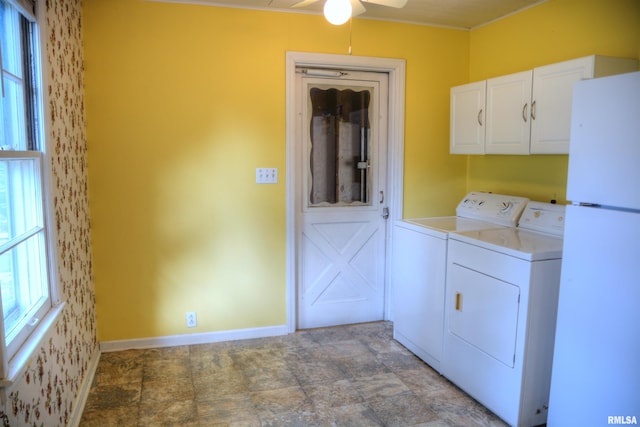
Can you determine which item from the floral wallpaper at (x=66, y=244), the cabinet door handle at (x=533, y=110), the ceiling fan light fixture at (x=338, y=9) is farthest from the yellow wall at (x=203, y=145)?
the ceiling fan light fixture at (x=338, y=9)

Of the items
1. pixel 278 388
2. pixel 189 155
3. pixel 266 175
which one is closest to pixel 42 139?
pixel 189 155

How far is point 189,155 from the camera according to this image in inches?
129

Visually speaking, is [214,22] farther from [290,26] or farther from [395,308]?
[395,308]

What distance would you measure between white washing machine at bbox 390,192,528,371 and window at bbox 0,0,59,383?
2.17 m

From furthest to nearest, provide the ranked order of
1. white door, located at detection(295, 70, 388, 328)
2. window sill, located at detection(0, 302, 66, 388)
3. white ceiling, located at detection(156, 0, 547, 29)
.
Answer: white door, located at detection(295, 70, 388, 328) < white ceiling, located at detection(156, 0, 547, 29) < window sill, located at detection(0, 302, 66, 388)

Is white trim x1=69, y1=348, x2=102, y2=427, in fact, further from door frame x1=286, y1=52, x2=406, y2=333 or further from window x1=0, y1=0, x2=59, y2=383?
door frame x1=286, y1=52, x2=406, y2=333

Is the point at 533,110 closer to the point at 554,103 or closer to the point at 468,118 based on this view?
the point at 554,103

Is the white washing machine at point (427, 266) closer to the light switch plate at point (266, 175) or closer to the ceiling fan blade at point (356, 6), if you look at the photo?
the light switch plate at point (266, 175)

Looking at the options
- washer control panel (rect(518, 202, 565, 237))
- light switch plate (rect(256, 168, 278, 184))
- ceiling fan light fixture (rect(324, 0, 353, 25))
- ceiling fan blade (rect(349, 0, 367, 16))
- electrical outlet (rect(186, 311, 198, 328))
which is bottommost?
electrical outlet (rect(186, 311, 198, 328))

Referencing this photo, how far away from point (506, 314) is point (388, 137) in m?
1.88

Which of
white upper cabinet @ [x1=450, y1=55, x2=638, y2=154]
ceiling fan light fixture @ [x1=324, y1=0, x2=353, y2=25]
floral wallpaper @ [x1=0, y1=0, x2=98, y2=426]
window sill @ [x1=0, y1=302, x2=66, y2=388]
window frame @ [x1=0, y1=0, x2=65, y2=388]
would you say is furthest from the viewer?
white upper cabinet @ [x1=450, y1=55, x2=638, y2=154]

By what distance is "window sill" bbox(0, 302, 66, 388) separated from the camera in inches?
56.9

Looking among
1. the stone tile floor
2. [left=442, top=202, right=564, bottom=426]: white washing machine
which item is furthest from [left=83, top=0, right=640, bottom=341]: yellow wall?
[left=442, top=202, right=564, bottom=426]: white washing machine

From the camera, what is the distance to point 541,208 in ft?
9.48
